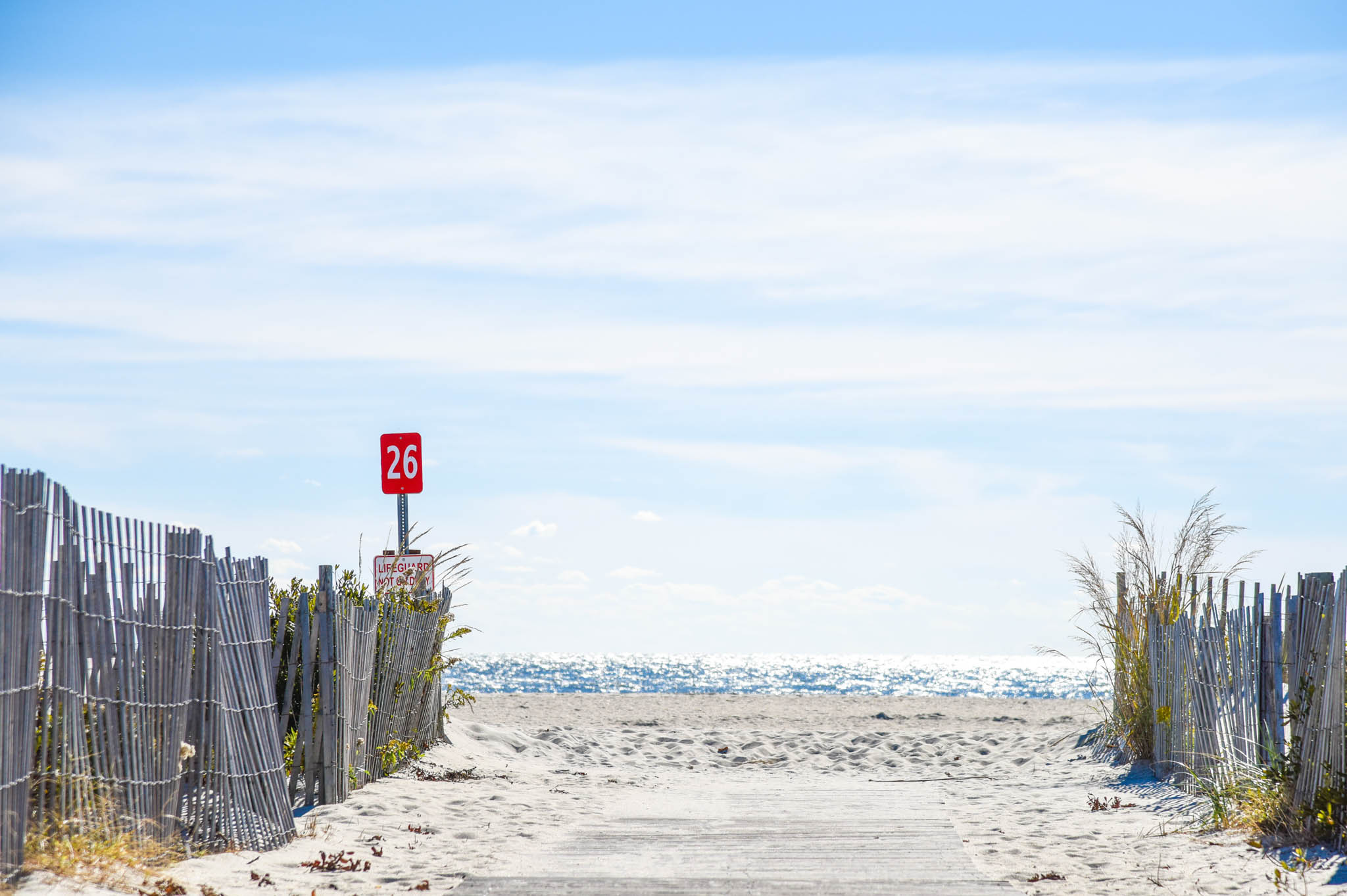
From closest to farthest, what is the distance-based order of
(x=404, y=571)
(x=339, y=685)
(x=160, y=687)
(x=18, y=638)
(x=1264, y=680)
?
(x=18, y=638) → (x=160, y=687) → (x=1264, y=680) → (x=339, y=685) → (x=404, y=571)

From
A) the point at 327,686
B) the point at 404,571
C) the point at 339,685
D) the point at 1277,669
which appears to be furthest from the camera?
the point at 404,571

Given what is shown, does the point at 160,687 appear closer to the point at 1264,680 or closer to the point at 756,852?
the point at 756,852

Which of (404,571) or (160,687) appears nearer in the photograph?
(160,687)

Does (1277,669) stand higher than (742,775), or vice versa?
(1277,669)


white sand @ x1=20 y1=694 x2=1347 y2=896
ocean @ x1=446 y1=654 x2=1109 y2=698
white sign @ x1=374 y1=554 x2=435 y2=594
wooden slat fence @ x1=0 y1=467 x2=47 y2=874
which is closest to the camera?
wooden slat fence @ x1=0 y1=467 x2=47 y2=874

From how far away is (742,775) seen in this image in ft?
38.3

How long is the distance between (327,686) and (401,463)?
155 inches

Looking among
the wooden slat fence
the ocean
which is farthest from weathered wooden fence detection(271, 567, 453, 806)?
the ocean

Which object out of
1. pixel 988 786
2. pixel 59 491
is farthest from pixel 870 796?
pixel 59 491

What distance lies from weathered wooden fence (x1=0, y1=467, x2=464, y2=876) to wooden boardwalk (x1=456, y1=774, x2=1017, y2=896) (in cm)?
148

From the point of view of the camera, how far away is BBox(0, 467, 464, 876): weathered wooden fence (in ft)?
15.6

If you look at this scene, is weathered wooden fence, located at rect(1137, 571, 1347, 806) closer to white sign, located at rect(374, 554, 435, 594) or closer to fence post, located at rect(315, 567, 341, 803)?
fence post, located at rect(315, 567, 341, 803)

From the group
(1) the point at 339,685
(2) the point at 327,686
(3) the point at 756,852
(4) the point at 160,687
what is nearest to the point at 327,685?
(2) the point at 327,686

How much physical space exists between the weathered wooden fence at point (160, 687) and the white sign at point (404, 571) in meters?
2.24
